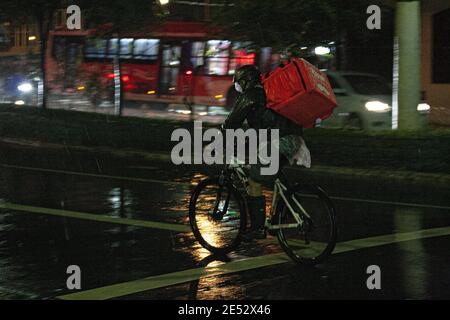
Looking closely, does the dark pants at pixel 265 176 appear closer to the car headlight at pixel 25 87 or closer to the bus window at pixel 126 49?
the car headlight at pixel 25 87

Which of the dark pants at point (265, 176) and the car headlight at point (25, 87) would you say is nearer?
the dark pants at point (265, 176)

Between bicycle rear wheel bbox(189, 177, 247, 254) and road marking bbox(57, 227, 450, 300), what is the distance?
0.38 metres

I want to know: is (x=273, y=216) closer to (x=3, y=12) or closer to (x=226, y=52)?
(x=3, y=12)

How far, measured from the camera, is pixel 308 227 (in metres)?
7.24

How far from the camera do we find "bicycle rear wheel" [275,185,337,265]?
23.2ft

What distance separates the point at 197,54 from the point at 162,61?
1.74m

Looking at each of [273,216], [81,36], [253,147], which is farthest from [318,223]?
[81,36]

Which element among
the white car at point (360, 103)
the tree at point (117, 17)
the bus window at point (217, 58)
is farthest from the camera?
the bus window at point (217, 58)

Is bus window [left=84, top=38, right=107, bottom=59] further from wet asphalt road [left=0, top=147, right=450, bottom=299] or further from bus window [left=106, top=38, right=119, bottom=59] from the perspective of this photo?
wet asphalt road [left=0, top=147, right=450, bottom=299]

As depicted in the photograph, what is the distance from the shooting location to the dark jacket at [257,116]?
734 cm

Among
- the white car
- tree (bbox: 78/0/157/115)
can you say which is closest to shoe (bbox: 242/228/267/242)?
the white car

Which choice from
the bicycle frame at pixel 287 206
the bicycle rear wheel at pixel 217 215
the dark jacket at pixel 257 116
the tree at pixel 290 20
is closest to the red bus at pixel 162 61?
the tree at pixel 290 20

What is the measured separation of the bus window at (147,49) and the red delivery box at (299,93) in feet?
73.3
